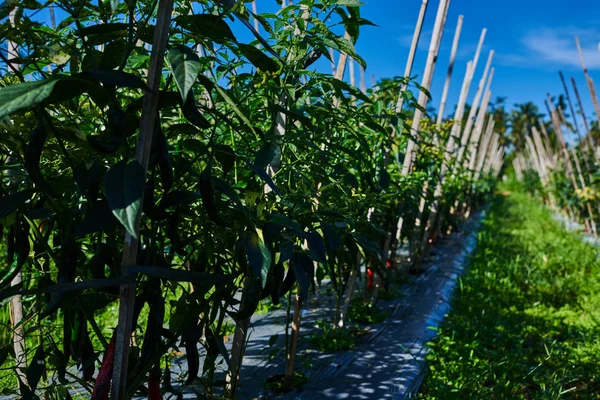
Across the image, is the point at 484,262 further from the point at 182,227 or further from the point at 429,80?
the point at 182,227

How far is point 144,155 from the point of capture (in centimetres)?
80

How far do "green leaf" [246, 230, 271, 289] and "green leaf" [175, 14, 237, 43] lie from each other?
313 millimetres

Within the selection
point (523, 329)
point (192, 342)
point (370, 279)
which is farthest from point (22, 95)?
point (523, 329)

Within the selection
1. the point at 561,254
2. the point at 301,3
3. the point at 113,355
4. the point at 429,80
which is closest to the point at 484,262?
the point at 561,254

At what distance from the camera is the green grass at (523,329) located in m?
2.56

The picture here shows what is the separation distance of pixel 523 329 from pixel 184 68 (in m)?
3.41

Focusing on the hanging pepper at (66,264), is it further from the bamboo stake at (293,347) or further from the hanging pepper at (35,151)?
the bamboo stake at (293,347)

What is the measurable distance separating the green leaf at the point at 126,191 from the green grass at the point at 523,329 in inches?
76.7

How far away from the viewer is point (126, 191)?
27.4 inches

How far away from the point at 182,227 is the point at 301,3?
1.96 ft

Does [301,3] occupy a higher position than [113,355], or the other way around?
[301,3]

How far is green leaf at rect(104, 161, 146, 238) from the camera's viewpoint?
67 cm

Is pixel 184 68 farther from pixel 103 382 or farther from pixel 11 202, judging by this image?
pixel 103 382

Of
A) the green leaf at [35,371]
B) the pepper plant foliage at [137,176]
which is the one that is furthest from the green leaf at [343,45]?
the green leaf at [35,371]
